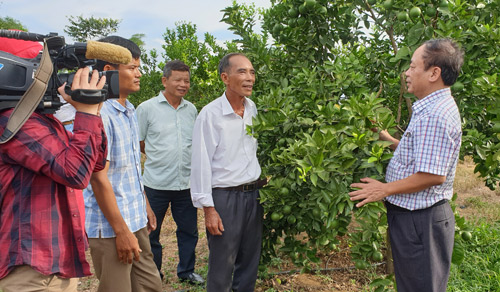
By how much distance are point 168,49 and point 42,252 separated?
5390 millimetres

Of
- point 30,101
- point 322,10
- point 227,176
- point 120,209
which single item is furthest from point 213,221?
point 322,10

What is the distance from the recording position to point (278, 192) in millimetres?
2906

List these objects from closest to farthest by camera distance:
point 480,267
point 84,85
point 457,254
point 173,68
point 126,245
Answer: point 84,85
point 126,245
point 457,254
point 480,267
point 173,68

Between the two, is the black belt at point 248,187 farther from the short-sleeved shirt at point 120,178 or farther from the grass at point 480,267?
the grass at point 480,267

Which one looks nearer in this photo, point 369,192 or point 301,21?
point 369,192

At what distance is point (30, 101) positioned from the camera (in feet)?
5.13

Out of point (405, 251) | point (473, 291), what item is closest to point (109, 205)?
point (405, 251)

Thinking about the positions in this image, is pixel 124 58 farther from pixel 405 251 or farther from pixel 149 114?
pixel 149 114

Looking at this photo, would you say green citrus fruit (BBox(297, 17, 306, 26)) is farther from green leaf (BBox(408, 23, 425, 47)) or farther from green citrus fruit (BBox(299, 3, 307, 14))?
green leaf (BBox(408, 23, 425, 47))

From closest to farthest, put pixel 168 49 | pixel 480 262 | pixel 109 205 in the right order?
pixel 109 205 → pixel 480 262 → pixel 168 49

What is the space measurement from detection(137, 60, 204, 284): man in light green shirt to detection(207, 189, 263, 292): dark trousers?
1.13 metres

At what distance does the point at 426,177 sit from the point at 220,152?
4.60 feet

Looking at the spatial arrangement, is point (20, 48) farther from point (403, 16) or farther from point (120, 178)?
point (403, 16)

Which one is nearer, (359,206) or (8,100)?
(8,100)
